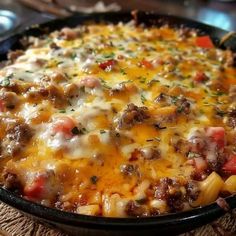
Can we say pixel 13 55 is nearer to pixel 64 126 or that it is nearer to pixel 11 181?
pixel 64 126

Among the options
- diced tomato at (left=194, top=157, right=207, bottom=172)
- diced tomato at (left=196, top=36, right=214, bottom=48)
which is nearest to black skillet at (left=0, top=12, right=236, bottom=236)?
diced tomato at (left=194, top=157, right=207, bottom=172)

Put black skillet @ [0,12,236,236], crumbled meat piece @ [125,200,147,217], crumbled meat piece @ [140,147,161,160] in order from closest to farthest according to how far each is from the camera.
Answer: black skillet @ [0,12,236,236] < crumbled meat piece @ [125,200,147,217] < crumbled meat piece @ [140,147,161,160]

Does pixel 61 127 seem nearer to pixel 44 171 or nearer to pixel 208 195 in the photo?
pixel 44 171

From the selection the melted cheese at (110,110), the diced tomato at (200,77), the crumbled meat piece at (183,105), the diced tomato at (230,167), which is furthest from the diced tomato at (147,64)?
the diced tomato at (230,167)

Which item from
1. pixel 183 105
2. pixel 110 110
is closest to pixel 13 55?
pixel 110 110

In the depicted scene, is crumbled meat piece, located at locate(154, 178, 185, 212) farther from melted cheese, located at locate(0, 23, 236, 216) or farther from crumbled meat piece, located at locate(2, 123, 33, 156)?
crumbled meat piece, located at locate(2, 123, 33, 156)

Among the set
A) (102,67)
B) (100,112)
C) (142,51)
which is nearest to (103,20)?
(142,51)
